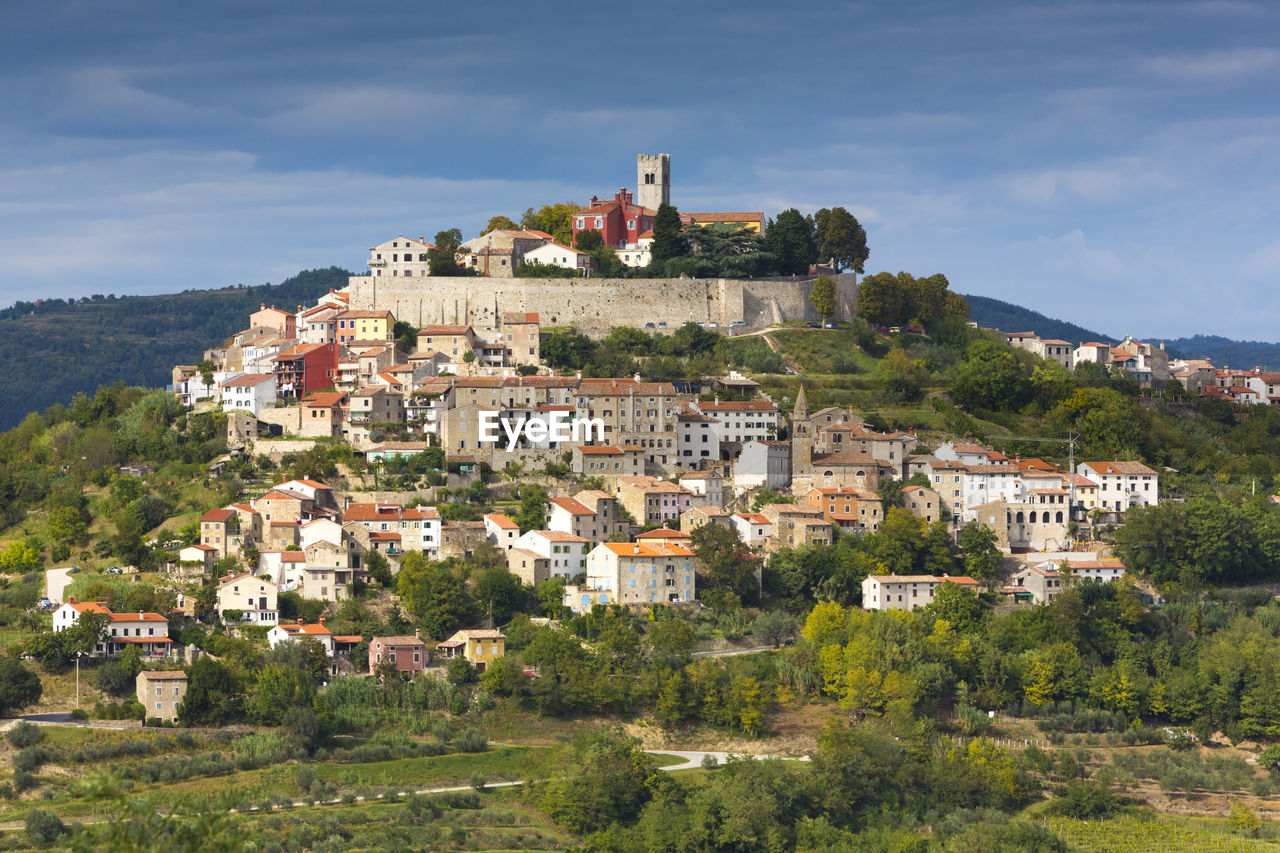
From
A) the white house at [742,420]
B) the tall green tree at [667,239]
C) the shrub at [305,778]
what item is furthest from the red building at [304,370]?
the shrub at [305,778]

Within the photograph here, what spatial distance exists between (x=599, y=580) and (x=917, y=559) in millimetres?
11678

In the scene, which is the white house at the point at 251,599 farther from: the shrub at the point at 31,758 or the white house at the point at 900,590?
the white house at the point at 900,590

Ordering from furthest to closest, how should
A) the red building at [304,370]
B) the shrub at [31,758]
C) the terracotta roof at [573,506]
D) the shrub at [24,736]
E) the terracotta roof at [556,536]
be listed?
the red building at [304,370] < the terracotta roof at [573,506] < the terracotta roof at [556,536] < the shrub at [24,736] < the shrub at [31,758]

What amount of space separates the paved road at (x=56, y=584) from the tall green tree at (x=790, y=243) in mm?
36567

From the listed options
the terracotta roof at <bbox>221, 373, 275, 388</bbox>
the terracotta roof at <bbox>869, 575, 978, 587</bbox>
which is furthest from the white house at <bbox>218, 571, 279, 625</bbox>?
the terracotta roof at <bbox>869, 575, 978, 587</bbox>

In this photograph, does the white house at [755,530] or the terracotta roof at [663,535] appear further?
the white house at [755,530]

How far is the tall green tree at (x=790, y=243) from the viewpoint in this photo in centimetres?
7388

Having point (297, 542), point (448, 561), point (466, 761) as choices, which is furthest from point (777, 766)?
point (297, 542)

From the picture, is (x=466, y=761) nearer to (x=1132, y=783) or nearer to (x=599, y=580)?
(x=599, y=580)

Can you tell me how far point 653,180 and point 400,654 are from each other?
42.8m

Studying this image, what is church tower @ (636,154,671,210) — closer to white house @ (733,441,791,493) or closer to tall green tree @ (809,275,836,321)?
tall green tree @ (809,275,836,321)

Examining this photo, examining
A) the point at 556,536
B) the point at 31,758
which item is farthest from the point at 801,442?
the point at 31,758

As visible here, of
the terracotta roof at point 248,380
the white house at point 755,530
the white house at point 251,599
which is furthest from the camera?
the terracotta roof at point 248,380

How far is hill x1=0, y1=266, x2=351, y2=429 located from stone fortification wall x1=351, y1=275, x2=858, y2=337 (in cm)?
5553
